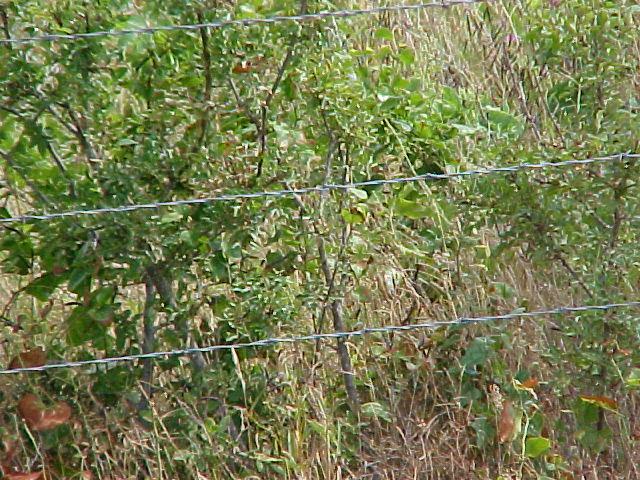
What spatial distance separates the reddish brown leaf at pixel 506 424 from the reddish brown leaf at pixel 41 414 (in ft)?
4.35

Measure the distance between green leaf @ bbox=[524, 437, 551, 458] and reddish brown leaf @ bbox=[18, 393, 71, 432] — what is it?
141cm

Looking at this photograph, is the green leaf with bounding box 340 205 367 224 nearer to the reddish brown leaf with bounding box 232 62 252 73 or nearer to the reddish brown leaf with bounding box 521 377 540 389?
the reddish brown leaf with bounding box 232 62 252 73

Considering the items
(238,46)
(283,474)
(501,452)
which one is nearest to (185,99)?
(238,46)

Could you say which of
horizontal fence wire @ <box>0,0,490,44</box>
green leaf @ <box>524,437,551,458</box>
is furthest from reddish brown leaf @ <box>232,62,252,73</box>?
green leaf @ <box>524,437,551,458</box>

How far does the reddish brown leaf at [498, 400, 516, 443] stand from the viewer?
342cm

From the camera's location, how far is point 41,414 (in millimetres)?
3400

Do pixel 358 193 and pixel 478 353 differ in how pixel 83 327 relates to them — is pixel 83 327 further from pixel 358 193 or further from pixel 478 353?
pixel 478 353

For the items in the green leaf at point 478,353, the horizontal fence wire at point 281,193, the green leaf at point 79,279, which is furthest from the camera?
the green leaf at point 478,353

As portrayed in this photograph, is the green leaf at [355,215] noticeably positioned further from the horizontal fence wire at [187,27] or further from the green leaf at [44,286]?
the green leaf at [44,286]

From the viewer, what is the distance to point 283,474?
3.40 metres

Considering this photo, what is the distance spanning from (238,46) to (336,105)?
0.34 m

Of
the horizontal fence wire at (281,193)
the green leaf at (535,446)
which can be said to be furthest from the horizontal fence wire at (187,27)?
the green leaf at (535,446)

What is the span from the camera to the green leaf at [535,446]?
340 centimetres

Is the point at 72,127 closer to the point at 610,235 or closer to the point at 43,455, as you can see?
the point at 43,455
